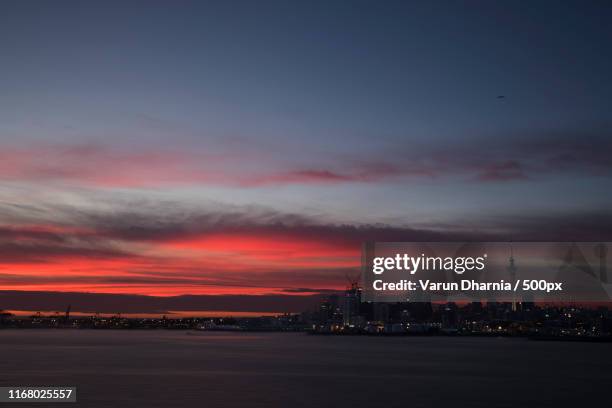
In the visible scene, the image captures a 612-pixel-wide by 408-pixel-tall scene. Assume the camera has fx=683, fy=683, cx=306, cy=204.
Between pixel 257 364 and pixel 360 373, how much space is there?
2226cm

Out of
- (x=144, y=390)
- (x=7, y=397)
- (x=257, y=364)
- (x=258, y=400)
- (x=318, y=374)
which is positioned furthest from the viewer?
(x=257, y=364)

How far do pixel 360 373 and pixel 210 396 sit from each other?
26.6 meters

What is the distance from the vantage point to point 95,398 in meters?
51.2

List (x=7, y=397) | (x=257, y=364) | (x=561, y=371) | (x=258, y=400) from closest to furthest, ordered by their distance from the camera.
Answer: (x=7, y=397)
(x=258, y=400)
(x=561, y=371)
(x=257, y=364)

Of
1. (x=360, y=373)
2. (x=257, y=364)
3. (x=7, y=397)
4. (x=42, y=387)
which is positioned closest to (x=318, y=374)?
(x=360, y=373)

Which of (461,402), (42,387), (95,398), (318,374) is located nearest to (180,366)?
(318,374)

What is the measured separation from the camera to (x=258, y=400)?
5228 cm

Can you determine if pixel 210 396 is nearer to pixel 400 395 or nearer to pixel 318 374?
pixel 400 395

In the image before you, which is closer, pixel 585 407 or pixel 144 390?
pixel 585 407

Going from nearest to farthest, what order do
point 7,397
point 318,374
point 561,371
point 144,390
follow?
point 7,397 → point 144,390 → point 318,374 → point 561,371

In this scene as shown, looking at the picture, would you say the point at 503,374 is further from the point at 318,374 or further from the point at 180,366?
the point at 180,366

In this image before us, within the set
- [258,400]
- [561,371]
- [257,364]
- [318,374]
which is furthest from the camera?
[257,364]

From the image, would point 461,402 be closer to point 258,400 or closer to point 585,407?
point 585,407

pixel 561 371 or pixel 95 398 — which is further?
pixel 561 371
